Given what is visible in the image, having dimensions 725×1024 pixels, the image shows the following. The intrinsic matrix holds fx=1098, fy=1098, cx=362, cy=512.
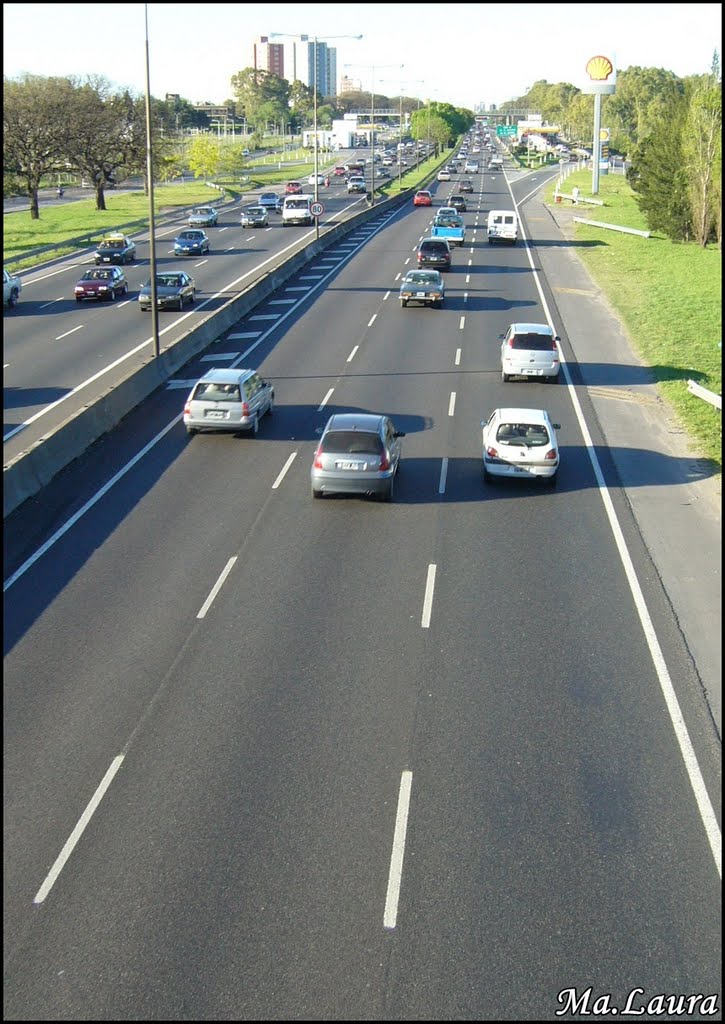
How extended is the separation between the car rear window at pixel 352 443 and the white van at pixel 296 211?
61.2 m

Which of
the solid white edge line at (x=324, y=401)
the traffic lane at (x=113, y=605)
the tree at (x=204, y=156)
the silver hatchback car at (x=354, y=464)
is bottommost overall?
the traffic lane at (x=113, y=605)

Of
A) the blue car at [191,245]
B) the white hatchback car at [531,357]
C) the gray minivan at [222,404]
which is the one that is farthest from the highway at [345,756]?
the blue car at [191,245]

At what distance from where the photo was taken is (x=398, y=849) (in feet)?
34.2

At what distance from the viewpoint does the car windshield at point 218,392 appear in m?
25.4

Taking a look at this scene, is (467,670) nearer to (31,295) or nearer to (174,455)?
(174,455)

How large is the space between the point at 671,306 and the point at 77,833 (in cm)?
3954

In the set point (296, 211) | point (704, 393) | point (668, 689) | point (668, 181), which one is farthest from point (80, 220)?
point (668, 689)

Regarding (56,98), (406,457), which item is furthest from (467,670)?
(56,98)

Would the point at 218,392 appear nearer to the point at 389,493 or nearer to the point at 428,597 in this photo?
the point at 389,493

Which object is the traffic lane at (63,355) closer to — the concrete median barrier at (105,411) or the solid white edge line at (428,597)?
the concrete median barrier at (105,411)

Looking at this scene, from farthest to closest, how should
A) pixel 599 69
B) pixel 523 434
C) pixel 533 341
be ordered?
pixel 599 69
pixel 533 341
pixel 523 434

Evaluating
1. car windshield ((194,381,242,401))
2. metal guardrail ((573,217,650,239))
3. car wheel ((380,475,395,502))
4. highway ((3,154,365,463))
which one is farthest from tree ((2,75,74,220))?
car wheel ((380,475,395,502))

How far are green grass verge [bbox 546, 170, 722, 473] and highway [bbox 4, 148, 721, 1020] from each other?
16.2 ft

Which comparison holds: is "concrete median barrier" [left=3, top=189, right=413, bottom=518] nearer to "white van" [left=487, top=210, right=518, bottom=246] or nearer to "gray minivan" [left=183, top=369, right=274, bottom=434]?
"gray minivan" [left=183, top=369, right=274, bottom=434]
